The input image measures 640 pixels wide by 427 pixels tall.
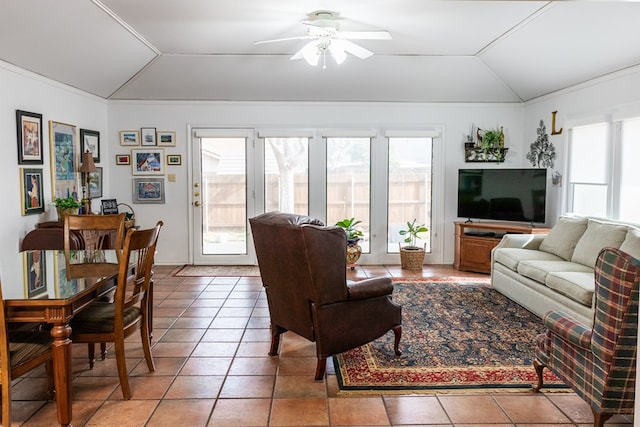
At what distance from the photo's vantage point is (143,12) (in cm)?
436

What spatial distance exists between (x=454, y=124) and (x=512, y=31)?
2.24m

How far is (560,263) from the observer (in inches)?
184

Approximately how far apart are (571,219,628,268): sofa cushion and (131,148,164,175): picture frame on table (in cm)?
529

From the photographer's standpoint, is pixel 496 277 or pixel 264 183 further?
pixel 264 183

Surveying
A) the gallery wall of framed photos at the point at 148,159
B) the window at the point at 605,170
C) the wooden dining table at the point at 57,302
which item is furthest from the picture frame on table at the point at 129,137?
the window at the point at 605,170

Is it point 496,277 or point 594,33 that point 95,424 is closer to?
point 496,277

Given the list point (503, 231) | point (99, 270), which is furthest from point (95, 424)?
point (503, 231)

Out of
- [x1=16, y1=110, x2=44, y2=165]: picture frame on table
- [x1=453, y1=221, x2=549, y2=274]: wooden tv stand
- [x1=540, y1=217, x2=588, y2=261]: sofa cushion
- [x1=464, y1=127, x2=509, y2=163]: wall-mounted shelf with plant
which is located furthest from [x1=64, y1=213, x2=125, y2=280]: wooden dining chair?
[x1=464, y1=127, x2=509, y2=163]: wall-mounted shelf with plant

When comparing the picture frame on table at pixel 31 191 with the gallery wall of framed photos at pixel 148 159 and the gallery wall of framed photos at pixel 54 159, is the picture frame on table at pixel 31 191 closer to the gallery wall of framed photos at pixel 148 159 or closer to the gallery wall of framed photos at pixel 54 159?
the gallery wall of framed photos at pixel 54 159

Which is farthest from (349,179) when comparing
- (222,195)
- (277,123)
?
(222,195)

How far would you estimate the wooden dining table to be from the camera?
7.98 feet

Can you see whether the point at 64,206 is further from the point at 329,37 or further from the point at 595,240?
the point at 595,240

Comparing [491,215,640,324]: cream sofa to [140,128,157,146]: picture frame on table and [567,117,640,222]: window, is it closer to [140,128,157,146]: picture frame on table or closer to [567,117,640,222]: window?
[567,117,640,222]: window

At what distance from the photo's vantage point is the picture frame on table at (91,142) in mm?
6022
